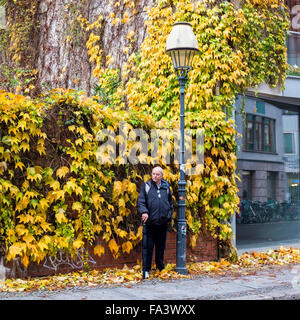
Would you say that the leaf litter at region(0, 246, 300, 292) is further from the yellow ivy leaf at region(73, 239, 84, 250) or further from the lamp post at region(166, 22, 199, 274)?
the yellow ivy leaf at region(73, 239, 84, 250)

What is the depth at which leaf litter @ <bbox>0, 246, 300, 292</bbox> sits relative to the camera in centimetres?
743

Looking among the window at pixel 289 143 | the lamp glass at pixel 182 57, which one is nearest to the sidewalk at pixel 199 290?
the lamp glass at pixel 182 57

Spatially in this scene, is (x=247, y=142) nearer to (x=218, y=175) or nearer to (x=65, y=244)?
(x=218, y=175)

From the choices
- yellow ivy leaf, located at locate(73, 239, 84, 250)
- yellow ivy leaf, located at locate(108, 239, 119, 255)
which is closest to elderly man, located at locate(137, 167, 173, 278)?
yellow ivy leaf, located at locate(108, 239, 119, 255)

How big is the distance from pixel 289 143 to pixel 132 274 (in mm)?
6702

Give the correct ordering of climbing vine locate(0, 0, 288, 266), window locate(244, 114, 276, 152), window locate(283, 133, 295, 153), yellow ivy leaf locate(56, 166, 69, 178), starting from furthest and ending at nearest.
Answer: window locate(283, 133, 295, 153), window locate(244, 114, 276, 152), yellow ivy leaf locate(56, 166, 69, 178), climbing vine locate(0, 0, 288, 266)

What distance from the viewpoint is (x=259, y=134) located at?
1213cm

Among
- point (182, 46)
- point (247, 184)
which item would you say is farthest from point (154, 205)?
point (247, 184)

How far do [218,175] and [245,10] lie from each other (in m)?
4.05

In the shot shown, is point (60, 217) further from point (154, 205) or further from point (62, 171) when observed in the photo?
point (154, 205)

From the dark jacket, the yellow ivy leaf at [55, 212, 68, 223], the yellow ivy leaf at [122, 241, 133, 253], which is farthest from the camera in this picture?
the yellow ivy leaf at [122, 241, 133, 253]

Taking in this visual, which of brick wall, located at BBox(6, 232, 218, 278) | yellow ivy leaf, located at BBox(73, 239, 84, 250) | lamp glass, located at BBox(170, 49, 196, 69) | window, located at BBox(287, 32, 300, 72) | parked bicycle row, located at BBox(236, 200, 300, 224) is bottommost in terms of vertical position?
brick wall, located at BBox(6, 232, 218, 278)

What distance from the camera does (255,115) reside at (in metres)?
12.1

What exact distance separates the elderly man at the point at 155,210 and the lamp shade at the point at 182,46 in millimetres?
1990
